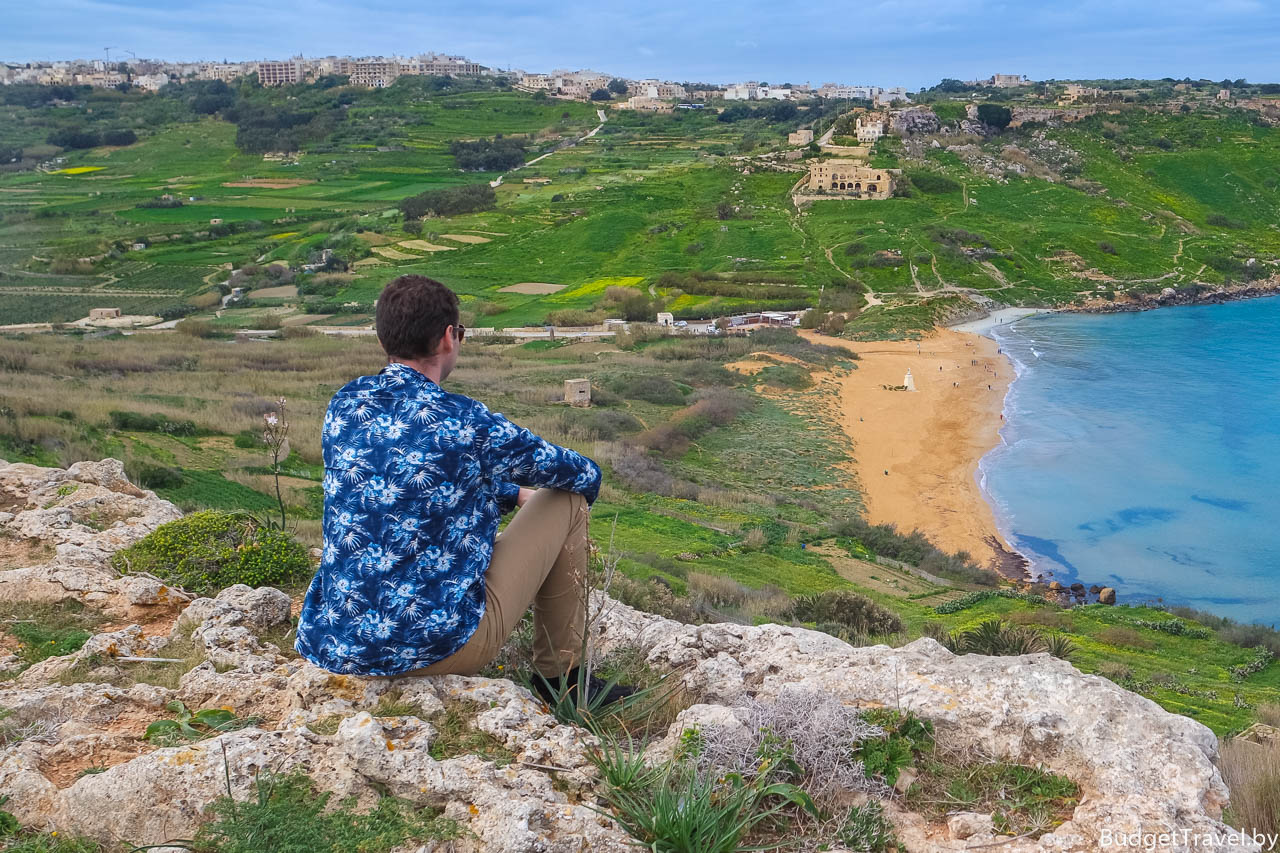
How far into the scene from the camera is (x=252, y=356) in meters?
33.0

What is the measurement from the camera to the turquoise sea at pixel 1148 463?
21.2m

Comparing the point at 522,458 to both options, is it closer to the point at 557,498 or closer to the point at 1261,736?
the point at 557,498

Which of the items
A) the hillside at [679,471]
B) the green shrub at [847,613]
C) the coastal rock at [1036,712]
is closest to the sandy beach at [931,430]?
the hillside at [679,471]

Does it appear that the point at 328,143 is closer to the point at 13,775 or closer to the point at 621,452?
the point at 621,452

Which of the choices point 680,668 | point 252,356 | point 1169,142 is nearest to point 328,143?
point 252,356

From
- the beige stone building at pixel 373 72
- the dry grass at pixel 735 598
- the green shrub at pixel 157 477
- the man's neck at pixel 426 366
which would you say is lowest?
the dry grass at pixel 735 598

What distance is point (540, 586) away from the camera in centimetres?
398

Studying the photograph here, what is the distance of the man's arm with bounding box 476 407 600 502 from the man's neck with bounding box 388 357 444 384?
10.8 inches

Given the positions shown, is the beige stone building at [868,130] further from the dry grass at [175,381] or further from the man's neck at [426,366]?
the man's neck at [426,366]

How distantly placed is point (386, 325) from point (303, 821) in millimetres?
1792

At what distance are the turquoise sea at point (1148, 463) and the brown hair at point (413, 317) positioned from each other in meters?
19.4

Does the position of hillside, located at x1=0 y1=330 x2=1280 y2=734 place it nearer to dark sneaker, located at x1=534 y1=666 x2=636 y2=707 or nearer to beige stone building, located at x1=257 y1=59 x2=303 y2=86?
dark sneaker, located at x1=534 y1=666 x2=636 y2=707

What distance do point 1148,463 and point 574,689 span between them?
30728 millimetres

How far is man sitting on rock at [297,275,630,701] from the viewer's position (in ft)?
11.3
